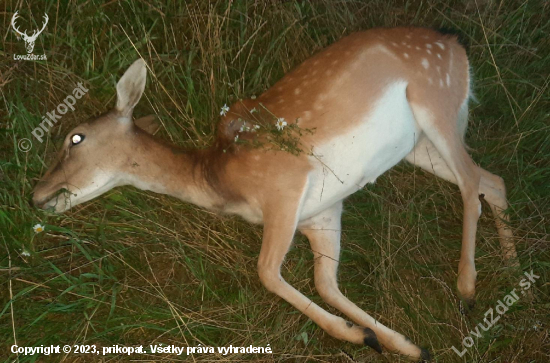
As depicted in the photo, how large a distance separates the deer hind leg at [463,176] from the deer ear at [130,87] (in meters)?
1.76

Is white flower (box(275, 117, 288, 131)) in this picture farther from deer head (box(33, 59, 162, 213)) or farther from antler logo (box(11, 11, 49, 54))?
antler logo (box(11, 11, 49, 54))

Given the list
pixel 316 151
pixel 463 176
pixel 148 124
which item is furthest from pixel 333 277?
pixel 148 124

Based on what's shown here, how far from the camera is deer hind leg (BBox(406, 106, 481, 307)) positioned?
3.57 m

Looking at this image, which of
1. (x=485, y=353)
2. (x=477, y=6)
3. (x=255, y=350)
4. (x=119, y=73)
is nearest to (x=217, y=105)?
(x=119, y=73)

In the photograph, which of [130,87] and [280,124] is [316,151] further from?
[130,87]

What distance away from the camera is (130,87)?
3580 millimetres

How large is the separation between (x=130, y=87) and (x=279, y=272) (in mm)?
1518

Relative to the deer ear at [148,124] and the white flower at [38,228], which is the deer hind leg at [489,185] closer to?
the deer ear at [148,124]

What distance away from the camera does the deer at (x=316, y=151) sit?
3375 mm

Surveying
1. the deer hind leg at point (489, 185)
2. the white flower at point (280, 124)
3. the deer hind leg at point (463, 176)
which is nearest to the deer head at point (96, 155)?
the white flower at point (280, 124)

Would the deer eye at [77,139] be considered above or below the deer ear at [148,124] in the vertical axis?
above

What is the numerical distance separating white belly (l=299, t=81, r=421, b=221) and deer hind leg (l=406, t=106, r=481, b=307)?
12 cm

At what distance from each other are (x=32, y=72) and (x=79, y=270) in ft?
5.29

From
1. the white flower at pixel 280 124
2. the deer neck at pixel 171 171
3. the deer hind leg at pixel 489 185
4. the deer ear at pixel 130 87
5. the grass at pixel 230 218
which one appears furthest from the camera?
the deer hind leg at pixel 489 185
